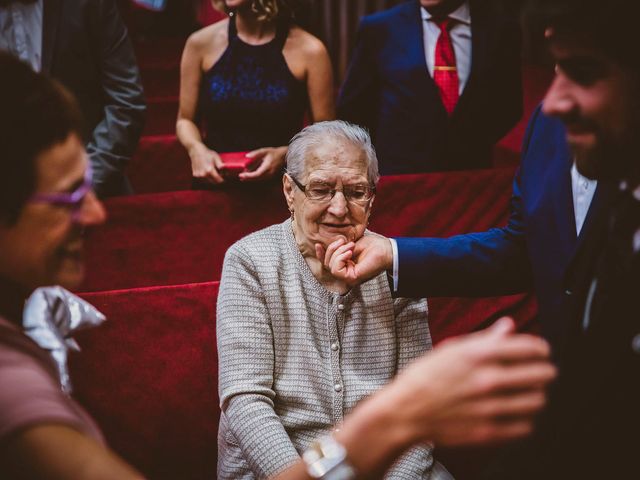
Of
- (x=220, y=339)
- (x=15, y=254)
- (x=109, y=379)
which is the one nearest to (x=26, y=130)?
(x=15, y=254)

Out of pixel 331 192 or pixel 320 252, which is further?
pixel 331 192

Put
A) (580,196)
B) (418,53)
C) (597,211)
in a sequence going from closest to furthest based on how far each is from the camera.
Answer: (597,211) < (580,196) < (418,53)

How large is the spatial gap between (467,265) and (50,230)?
1.12 metres

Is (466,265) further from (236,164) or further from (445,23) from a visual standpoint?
(445,23)

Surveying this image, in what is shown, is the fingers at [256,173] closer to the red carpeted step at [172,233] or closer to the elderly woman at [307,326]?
the red carpeted step at [172,233]

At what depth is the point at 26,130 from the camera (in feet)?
3.01

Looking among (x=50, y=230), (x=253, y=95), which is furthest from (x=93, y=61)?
(x=50, y=230)

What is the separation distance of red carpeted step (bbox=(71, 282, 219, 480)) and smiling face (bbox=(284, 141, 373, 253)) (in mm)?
381

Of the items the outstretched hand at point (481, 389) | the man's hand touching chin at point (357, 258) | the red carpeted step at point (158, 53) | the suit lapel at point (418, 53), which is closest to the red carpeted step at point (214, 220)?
the suit lapel at point (418, 53)

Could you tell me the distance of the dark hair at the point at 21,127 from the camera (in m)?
0.90

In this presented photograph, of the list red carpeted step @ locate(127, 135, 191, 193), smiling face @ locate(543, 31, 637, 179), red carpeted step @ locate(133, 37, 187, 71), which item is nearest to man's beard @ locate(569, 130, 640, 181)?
smiling face @ locate(543, 31, 637, 179)

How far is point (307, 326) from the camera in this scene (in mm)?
1848

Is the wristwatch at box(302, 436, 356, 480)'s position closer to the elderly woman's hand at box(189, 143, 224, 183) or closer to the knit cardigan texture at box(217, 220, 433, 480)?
the knit cardigan texture at box(217, 220, 433, 480)

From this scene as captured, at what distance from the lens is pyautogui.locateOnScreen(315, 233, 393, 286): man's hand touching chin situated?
1.76 meters
